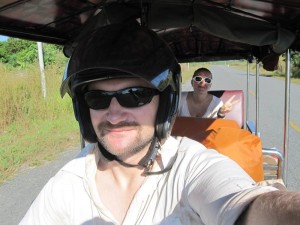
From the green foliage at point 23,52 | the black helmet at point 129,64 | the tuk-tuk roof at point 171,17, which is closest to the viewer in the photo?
the black helmet at point 129,64

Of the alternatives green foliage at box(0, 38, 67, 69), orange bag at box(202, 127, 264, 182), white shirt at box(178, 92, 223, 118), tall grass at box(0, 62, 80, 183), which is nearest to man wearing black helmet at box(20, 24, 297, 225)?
orange bag at box(202, 127, 264, 182)

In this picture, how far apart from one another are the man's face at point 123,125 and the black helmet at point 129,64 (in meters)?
0.06

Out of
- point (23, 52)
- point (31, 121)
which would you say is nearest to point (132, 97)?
point (31, 121)

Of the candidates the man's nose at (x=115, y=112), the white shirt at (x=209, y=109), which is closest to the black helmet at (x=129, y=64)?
the man's nose at (x=115, y=112)

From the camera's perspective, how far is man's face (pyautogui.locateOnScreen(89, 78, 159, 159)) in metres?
1.76

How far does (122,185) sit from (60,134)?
21.5 feet

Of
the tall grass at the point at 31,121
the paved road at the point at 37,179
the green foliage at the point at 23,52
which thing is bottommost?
the paved road at the point at 37,179

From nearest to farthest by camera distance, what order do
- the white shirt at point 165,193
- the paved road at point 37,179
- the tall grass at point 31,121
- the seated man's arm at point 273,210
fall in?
1. the seated man's arm at point 273,210
2. the white shirt at point 165,193
3. the paved road at point 37,179
4. the tall grass at point 31,121

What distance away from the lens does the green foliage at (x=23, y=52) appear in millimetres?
17750

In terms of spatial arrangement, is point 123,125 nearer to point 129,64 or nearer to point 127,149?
point 127,149

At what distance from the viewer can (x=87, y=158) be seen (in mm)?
1849

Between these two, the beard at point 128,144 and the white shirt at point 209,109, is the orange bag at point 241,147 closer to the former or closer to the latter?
the beard at point 128,144

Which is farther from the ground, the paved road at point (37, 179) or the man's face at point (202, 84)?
the man's face at point (202, 84)

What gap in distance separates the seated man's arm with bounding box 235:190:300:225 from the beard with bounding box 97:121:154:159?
2.54ft
